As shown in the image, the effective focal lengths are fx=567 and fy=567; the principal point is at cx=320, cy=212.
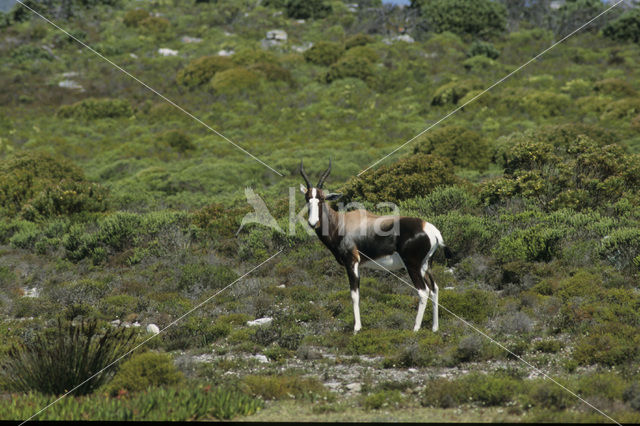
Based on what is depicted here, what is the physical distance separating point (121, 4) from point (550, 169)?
212 feet

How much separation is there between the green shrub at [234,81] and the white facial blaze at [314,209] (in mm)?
34367

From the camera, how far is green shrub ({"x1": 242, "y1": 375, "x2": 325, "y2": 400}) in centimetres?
786

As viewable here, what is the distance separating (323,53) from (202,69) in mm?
10876

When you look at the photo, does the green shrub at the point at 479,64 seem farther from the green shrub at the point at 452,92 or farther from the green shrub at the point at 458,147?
the green shrub at the point at 458,147

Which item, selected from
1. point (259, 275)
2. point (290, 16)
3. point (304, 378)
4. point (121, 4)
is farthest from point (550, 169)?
point (121, 4)

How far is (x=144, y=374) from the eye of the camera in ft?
27.3

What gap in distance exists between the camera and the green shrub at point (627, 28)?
50438 millimetres

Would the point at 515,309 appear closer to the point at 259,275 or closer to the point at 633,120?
the point at 259,275

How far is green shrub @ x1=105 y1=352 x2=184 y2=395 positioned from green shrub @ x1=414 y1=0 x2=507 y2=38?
2172 inches

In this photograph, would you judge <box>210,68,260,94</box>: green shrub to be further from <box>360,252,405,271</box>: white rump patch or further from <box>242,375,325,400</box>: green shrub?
<box>242,375,325,400</box>: green shrub

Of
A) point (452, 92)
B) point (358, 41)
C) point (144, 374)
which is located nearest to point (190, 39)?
point (358, 41)

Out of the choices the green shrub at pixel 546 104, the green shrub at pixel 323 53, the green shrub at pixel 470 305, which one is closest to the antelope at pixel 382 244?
the green shrub at pixel 470 305

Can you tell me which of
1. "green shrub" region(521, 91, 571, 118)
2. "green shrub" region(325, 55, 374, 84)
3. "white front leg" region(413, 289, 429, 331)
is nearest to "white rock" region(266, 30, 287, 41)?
"green shrub" region(325, 55, 374, 84)

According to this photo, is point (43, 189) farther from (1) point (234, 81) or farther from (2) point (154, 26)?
(2) point (154, 26)
